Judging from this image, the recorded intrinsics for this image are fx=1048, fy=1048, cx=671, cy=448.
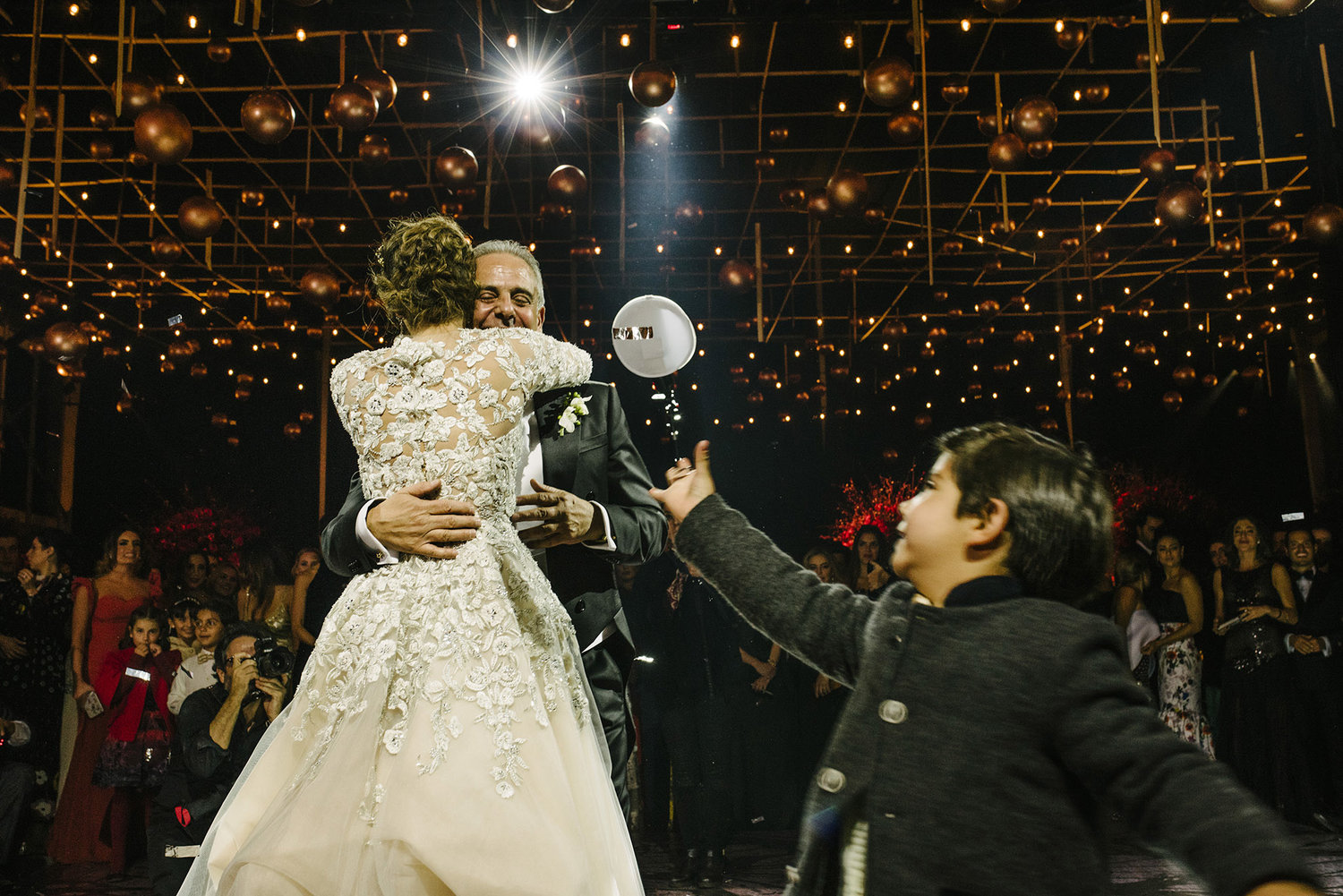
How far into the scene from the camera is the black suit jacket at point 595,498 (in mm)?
2650

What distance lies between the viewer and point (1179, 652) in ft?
23.7

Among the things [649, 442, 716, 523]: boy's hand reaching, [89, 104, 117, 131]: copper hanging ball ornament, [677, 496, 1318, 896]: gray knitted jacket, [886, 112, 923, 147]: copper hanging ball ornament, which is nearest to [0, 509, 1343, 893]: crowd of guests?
[886, 112, 923, 147]: copper hanging ball ornament

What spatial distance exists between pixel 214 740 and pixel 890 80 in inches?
174

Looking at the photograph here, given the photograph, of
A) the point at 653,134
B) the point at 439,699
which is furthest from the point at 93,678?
the point at 439,699

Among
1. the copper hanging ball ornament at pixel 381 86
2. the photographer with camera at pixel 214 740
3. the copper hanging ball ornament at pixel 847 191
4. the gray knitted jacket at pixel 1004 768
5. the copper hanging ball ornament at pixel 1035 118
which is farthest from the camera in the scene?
the copper hanging ball ornament at pixel 847 191

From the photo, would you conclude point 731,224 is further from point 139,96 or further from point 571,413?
point 571,413

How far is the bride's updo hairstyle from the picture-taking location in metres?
2.36

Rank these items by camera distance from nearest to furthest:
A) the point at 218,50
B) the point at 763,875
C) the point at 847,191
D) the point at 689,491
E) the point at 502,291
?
the point at 689,491
the point at 502,291
the point at 763,875
the point at 218,50
the point at 847,191

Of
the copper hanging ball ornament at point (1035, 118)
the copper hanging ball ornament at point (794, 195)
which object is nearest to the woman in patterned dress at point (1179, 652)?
the copper hanging ball ornament at point (1035, 118)

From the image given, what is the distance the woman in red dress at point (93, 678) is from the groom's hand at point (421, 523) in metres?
4.60

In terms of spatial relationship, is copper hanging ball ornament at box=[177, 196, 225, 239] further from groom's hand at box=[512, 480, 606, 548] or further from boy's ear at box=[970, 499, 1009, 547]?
boy's ear at box=[970, 499, 1009, 547]

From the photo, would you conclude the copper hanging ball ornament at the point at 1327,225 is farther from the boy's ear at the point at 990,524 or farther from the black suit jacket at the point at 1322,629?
the boy's ear at the point at 990,524

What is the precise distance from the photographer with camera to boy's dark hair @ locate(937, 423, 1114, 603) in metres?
3.82

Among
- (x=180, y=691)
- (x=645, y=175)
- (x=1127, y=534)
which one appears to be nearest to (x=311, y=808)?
(x=180, y=691)
